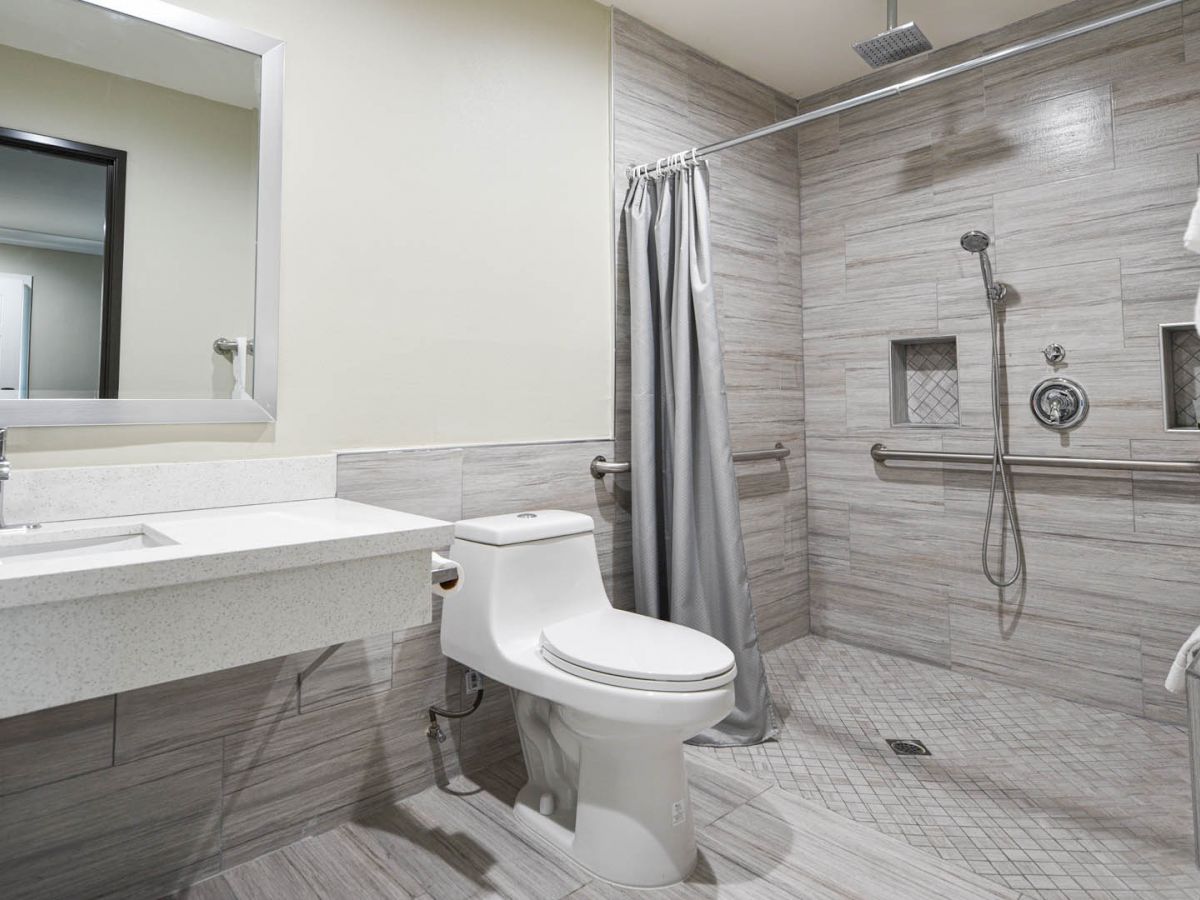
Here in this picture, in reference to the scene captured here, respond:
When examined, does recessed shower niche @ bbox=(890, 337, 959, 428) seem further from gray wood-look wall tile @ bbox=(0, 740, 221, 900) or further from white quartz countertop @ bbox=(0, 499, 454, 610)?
gray wood-look wall tile @ bbox=(0, 740, 221, 900)

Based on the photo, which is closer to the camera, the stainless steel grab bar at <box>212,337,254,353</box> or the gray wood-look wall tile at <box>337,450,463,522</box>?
the stainless steel grab bar at <box>212,337,254,353</box>

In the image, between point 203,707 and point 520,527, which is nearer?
point 203,707

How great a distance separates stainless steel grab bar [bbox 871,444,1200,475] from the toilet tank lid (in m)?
1.48

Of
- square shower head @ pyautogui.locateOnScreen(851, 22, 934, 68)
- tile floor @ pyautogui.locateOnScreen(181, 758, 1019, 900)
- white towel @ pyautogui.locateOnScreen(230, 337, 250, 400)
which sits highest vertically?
square shower head @ pyautogui.locateOnScreen(851, 22, 934, 68)

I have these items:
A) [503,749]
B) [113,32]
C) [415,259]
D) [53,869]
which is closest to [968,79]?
[415,259]

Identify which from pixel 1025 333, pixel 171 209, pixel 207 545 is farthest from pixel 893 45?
pixel 207 545

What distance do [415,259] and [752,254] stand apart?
1512mm

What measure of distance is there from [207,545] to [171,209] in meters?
0.88

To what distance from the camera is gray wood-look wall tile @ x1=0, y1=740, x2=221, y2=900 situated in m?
1.34

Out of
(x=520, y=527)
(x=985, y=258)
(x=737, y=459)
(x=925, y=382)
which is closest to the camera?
(x=520, y=527)

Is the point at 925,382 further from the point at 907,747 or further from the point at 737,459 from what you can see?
the point at 907,747

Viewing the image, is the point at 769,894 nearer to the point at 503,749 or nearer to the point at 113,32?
the point at 503,749

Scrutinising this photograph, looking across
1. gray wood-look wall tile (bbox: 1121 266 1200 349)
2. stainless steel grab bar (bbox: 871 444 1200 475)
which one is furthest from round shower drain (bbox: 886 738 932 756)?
gray wood-look wall tile (bbox: 1121 266 1200 349)

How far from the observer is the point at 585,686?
149cm
